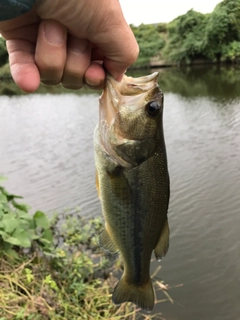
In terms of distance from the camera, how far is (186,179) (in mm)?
9742

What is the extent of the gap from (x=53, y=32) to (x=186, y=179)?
855cm

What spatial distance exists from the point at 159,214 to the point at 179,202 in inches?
266

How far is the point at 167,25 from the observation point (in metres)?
52.1

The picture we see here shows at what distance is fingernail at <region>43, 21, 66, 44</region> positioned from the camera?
1.50m

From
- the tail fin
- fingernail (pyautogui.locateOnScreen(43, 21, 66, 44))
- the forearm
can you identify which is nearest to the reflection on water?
the tail fin

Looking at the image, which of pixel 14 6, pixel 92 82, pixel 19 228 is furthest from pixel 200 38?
pixel 14 6

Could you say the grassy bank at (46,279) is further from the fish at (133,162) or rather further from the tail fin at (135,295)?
the fish at (133,162)

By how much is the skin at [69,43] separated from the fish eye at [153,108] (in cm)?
20

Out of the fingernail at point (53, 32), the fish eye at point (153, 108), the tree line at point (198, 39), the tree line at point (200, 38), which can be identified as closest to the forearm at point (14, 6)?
the fingernail at point (53, 32)

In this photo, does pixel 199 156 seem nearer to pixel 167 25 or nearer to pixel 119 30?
pixel 119 30

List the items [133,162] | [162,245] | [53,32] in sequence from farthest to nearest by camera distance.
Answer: [162,245]
[133,162]
[53,32]

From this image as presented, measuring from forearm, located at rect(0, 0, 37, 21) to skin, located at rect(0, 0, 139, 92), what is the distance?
A: 0.07 metres

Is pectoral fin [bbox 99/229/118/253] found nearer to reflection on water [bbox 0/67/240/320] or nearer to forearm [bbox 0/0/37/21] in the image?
forearm [bbox 0/0/37/21]

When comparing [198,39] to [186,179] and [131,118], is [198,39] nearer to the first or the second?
[186,179]
